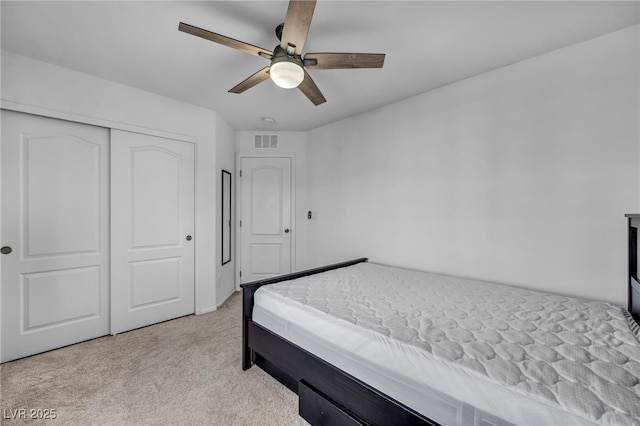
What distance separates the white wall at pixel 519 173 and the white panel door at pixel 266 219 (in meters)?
1.37

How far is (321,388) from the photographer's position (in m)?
1.44

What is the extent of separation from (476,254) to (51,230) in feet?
12.2

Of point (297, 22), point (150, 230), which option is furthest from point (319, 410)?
point (150, 230)

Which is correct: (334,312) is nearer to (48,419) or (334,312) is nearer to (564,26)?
(48,419)

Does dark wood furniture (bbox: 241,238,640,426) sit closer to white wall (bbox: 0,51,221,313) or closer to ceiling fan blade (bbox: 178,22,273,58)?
white wall (bbox: 0,51,221,313)

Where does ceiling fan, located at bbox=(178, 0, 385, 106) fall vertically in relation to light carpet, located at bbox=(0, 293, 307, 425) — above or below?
above

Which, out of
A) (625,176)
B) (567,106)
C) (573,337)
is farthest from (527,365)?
(567,106)

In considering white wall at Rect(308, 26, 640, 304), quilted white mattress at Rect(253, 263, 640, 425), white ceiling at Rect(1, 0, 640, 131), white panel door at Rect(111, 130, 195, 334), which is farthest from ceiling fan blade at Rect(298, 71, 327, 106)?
white panel door at Rect(111, 130, 195, 334)

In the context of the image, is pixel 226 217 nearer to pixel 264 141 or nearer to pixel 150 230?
pixel 150 230

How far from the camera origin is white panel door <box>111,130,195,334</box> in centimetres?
262

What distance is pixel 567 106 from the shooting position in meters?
1.96

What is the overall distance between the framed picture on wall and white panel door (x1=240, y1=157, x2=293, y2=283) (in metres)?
0.25

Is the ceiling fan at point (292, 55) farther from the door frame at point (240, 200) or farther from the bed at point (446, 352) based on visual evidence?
the door frame at point (240, 200)

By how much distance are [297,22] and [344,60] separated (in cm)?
42
